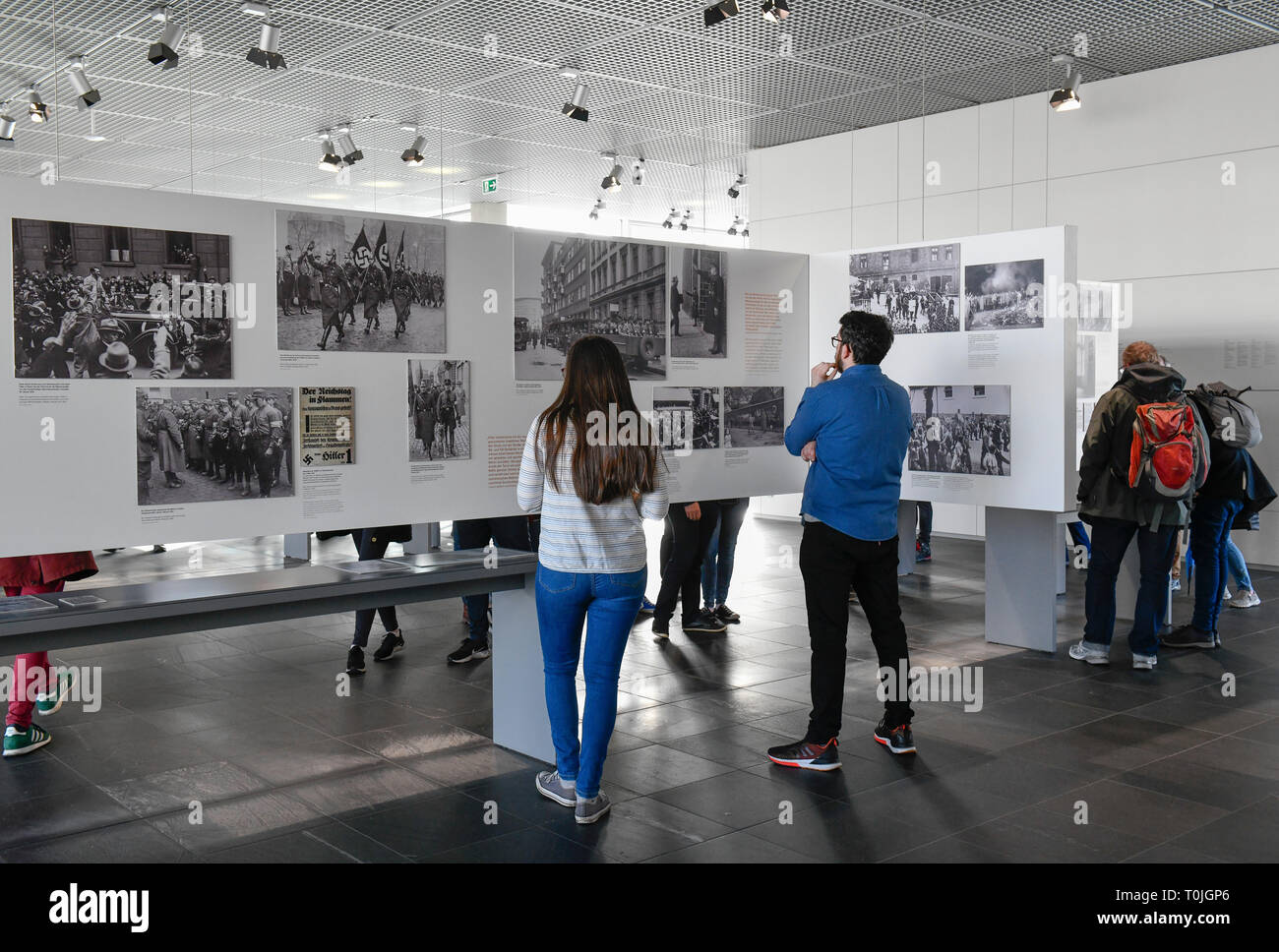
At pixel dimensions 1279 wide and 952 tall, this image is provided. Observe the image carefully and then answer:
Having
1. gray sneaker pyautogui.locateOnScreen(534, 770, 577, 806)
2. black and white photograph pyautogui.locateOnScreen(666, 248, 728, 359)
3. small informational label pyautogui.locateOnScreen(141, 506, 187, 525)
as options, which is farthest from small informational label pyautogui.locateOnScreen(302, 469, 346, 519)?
black and white photograph pyautogui.locateOnScreen(666, 248, 728, 359)

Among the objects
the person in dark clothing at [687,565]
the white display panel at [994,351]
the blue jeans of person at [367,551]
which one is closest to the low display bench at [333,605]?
the blue jeans of person at [367,551]

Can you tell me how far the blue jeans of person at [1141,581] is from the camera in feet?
19.1

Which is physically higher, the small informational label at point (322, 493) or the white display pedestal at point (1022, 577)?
the small informational label at point (322, 493)

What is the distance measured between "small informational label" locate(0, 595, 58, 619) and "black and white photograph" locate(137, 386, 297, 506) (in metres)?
0.54

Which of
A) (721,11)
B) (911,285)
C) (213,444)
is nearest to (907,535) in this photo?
(911,285)

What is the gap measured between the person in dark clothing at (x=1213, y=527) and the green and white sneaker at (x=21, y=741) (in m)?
5.79

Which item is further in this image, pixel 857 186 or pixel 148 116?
pixel 857 186

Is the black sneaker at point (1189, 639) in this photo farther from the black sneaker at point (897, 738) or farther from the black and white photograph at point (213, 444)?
the black and white photograph at point (213, 444)

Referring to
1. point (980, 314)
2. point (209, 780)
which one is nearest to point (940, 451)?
point (980, 314)

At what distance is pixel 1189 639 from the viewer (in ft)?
21.2

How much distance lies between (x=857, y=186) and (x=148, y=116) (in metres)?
6.91

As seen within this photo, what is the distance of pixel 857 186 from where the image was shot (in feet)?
38.3
